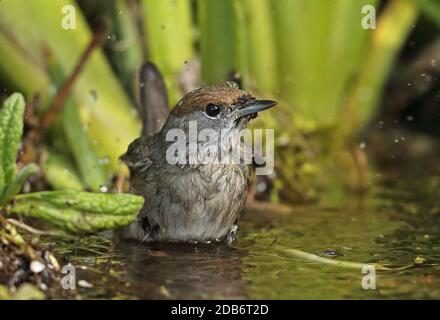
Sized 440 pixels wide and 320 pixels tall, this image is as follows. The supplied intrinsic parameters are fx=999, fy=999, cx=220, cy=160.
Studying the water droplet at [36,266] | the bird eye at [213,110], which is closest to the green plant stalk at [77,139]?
the bird eye at [213,110]

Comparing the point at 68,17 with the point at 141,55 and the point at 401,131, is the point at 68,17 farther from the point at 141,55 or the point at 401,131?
the point at 401,131

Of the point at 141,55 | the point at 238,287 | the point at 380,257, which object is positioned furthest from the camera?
the point at 141,55

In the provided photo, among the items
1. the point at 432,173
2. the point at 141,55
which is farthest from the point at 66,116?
the point at 432,173

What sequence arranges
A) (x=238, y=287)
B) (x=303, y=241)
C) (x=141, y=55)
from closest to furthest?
(x=238, y=287)
(x=303, y=241)
(x=141, y=55)

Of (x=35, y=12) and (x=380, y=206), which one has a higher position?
(x=35, y=12)

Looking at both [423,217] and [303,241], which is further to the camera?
[423,217]

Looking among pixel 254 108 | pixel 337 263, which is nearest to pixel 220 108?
pixel 254 108

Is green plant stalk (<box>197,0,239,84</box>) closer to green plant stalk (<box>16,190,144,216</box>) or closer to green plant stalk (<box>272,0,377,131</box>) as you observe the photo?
green plant stalk (<box>272,0,377,131</box>)
